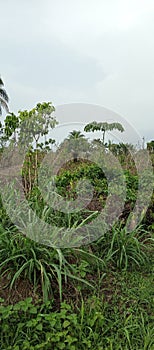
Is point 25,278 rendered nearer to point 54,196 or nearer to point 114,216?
point 54,196

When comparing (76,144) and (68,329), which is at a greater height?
(76,144)

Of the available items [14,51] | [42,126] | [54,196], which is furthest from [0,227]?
[14,51]

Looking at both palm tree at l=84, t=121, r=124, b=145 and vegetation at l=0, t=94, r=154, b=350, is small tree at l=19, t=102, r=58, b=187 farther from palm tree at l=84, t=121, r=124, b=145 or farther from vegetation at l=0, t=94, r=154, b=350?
vegetation at l=0, t=94, r=154, b=350

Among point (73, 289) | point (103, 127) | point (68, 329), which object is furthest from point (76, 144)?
point (68, 329)

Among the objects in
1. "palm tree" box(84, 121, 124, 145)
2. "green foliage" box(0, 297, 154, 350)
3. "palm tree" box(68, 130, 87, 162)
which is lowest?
"green foliage" box(0, 297, 154, 350)

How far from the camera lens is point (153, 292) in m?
2.53

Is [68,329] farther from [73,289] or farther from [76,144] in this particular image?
[76,144]

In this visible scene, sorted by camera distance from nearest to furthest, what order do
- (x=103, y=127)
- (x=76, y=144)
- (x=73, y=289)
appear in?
(x=73, y=289) < (x=76, y=144) < (x=103, y=127)

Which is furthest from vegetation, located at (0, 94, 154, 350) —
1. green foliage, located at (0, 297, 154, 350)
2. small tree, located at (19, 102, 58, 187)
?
small tree, located at (19, 102, 58, 187)

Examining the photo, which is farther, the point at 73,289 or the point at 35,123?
the point at 35,123

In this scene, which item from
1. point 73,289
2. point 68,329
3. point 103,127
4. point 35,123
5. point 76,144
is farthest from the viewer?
point 103,127

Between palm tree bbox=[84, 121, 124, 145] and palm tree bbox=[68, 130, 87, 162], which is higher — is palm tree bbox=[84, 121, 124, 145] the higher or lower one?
the higher one

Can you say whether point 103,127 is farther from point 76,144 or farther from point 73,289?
point 73,289

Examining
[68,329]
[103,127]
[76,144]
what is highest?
[103,127]
